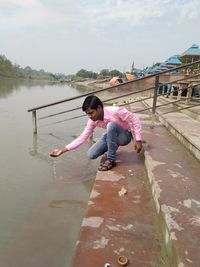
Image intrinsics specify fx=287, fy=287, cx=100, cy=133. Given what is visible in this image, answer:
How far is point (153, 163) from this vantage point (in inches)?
103

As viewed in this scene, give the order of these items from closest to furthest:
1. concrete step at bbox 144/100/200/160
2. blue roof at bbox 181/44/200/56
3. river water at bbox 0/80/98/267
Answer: river water at bbox 0/80/98/267, concrete step at bbox 144/100/200/160, blue roof at bbox 181/44/200/56

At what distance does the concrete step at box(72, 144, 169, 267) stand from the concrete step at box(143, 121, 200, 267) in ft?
0.26

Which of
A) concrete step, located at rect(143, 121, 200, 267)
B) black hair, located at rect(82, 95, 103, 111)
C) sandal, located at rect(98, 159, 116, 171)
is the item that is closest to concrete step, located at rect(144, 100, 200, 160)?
concrete step, located at rect(143, 121, 200, 267)

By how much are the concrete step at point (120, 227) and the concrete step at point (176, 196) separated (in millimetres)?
78

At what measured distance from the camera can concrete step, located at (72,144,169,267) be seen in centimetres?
153

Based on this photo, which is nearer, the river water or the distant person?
the river water

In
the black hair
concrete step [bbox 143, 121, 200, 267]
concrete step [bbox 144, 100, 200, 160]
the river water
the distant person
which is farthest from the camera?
concrete step [bbox 144, 100, 200, 160]

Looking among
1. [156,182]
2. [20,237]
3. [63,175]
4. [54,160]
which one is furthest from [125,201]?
[54,160]

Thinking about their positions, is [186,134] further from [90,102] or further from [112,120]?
[90,102]

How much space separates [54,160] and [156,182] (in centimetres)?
A: 211

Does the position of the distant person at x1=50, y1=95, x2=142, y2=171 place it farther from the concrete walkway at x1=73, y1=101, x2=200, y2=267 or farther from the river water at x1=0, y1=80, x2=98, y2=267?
the river water at x1=0, y1=80, x2=98, y2=267

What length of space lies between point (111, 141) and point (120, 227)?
1.19m

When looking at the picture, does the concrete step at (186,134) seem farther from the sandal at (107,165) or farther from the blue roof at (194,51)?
the blue roof at (194,51)

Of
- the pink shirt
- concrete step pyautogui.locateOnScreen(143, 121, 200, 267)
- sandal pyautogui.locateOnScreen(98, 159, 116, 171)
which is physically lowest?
sandal pyautogui.locateOnScreen(98, 159, 116, 171)
